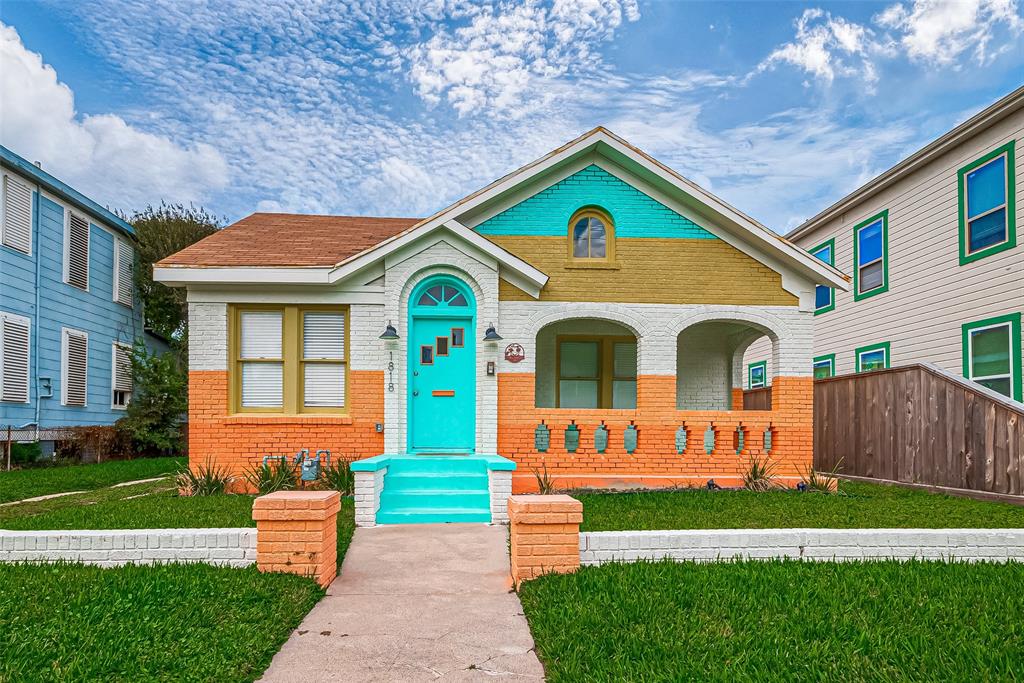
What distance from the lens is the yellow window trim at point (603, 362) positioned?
12.1 m

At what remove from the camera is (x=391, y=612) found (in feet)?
16.1

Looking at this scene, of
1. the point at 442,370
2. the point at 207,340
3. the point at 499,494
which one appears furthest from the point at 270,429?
the point at 499,494

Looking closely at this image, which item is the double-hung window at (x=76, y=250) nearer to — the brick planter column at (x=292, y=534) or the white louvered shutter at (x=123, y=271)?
the white louvered shutter at (x=123, y=271)

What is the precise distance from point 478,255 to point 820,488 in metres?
6.33

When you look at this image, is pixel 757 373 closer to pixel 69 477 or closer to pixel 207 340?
pixel 207 340

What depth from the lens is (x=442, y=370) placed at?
9.90m

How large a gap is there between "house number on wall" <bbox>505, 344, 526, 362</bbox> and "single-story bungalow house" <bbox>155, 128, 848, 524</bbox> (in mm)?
34

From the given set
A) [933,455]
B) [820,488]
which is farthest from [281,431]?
[933,455]

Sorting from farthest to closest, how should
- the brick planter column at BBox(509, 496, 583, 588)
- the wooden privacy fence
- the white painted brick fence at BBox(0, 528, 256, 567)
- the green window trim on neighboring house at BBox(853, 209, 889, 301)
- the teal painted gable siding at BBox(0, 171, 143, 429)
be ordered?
the green window trim on neighboring house at BBox(853, 209, 889, 301) < the teal painted gable siding at BBox(0, 171, 143, 429) < the wooden privacy fence < the white painted brick fence at BBox(0, 528, 256, 567) < the brick planter column at BBox(509, 496, 583, 588)

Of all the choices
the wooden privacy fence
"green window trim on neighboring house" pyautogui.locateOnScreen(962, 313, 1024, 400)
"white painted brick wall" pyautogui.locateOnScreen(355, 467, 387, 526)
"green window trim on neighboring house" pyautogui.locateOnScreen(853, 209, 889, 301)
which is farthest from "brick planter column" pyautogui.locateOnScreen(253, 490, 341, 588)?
"green window trim on neighboring house" pyautogui.locateOnScreen(853, 209, 889, 301)

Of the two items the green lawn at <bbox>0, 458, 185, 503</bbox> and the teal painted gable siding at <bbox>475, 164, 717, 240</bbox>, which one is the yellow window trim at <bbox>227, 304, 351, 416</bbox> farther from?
the teal painted gable siding at <bbox>475, 164, 717, 240</bbox>

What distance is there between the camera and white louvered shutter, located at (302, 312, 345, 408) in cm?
1000

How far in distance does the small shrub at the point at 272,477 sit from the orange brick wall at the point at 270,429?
0.55 feet

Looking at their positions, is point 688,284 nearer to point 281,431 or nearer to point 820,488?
point 820,488
